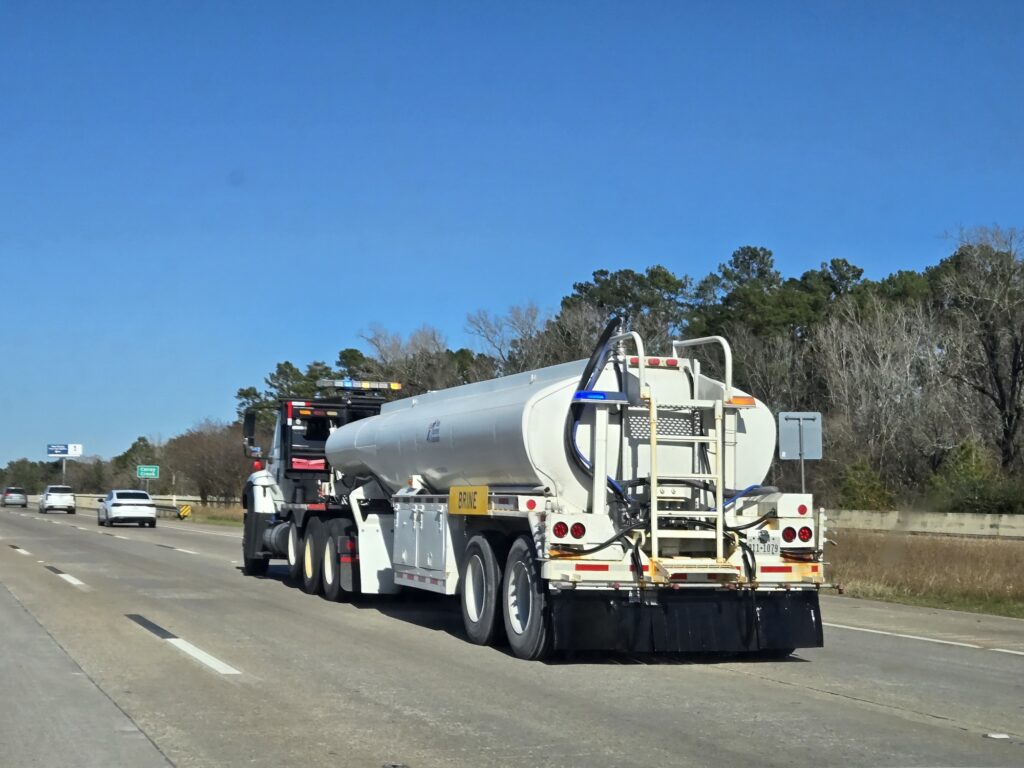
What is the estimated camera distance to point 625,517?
12.2 m

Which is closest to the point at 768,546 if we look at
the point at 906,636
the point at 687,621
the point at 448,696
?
the point at 687,621

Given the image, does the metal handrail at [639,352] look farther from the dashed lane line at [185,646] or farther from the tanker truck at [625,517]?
the dashed lane line at [185,646]

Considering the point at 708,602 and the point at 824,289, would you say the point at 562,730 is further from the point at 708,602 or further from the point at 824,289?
the point at 824,289

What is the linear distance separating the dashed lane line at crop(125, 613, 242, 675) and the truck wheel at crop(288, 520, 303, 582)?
174 inches

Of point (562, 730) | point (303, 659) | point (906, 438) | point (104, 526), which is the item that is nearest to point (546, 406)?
point (303, 659)

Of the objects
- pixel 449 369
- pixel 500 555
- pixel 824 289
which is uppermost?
pixel 824 289

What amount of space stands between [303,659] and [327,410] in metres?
10.2

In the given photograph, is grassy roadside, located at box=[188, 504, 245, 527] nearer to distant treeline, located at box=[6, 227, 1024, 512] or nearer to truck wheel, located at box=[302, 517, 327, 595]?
distant treeline, located at box=[6, 227, 1024, 512]

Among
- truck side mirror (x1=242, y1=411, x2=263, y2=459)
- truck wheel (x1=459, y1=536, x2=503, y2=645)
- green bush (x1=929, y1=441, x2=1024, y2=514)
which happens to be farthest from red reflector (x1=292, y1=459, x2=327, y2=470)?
green bush (x1=929, y1=441, x2=1024, y2=514)

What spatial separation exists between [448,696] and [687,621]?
3011 mm

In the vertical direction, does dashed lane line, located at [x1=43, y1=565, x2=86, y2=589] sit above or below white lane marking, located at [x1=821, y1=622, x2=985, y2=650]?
above

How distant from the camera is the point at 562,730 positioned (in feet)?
27.9

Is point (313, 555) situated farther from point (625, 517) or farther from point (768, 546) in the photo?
point (768, 546)

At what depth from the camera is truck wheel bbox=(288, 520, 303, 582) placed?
65.9 ft
